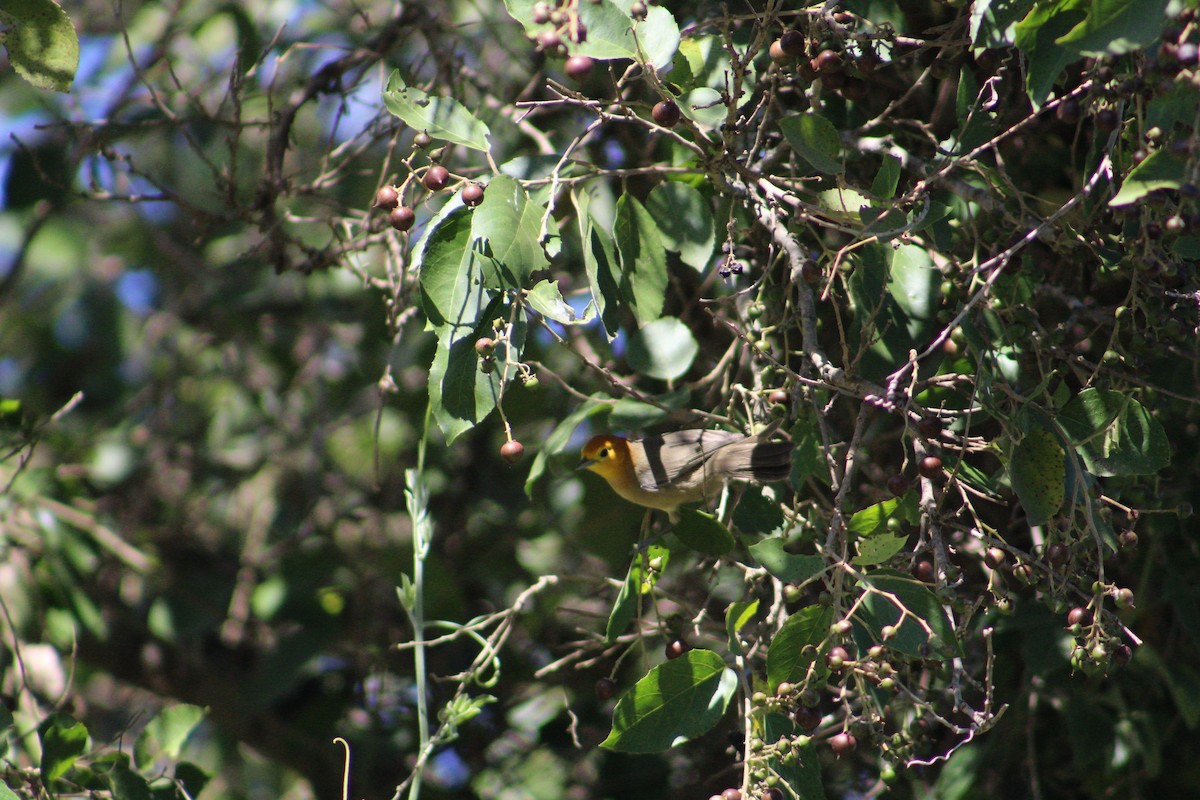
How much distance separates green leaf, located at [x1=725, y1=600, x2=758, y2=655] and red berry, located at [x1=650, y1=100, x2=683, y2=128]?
41.7 inches

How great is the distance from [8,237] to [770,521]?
5.15 meters

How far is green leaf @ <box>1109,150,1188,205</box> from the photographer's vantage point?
183cm

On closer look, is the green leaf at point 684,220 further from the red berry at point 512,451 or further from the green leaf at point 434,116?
the red berry at point 512,451

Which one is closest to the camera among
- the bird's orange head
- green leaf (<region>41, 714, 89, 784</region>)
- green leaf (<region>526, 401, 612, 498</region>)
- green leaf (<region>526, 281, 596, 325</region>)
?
green leaf (<region>526, 281, 596, 325</region>)

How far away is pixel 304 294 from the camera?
5285 mm

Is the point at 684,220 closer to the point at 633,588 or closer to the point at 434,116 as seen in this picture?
the point at 434,116

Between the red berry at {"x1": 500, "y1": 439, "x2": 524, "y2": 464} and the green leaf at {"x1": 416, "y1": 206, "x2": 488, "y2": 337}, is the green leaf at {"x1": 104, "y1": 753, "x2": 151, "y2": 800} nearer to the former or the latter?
the red berry at {"x1": 500, "y1": 439, "x2": 524, "y2": 464}

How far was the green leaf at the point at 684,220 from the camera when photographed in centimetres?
262

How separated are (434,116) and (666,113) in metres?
0.51

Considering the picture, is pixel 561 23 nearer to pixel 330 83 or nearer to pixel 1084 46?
pixel 1084 46

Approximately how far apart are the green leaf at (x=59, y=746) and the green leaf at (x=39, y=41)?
62.3 inches

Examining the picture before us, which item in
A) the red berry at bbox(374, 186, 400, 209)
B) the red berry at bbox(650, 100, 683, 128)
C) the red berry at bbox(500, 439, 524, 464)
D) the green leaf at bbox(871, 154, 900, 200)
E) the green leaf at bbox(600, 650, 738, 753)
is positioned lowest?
the green leaf at bbox(600, 650, 738, 753)

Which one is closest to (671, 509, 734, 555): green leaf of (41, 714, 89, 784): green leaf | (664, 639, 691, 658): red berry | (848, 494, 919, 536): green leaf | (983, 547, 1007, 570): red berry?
(664, 639, 691, 658): red berry

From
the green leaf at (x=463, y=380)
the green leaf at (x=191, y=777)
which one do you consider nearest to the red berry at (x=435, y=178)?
the green leaf at (x=463, y=380)
